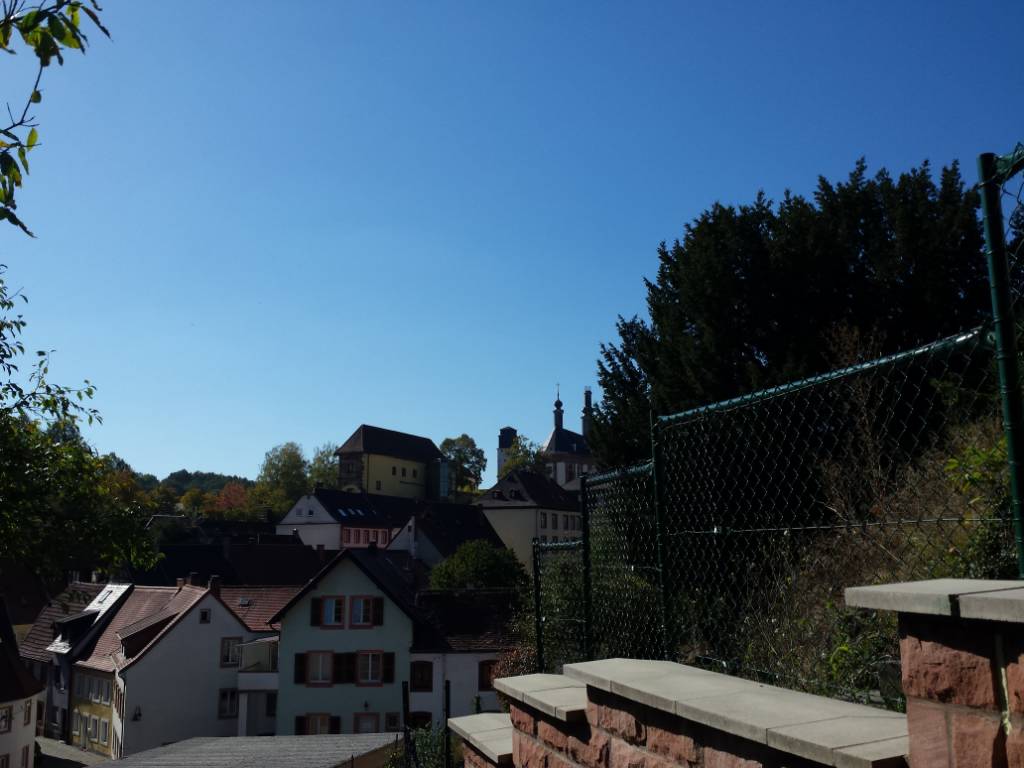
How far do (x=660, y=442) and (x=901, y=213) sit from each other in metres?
12.1

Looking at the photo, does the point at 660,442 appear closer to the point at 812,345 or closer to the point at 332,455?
the point at 812,345

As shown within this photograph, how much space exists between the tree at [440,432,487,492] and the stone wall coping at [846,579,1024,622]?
100 m

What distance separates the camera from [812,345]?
46.3ft

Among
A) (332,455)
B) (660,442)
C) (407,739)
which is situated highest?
(332,455)

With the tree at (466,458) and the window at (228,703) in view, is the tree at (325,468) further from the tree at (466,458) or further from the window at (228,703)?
the window at (228,703)

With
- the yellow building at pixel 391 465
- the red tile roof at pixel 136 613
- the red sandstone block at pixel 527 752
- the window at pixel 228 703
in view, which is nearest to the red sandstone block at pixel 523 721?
the red sandstone block at pixel 527 752

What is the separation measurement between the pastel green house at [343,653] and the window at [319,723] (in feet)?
0.10

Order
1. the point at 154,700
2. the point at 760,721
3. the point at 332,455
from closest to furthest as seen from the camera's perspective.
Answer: the point at 760,721 → the point at 154,700 → the point at 332,455

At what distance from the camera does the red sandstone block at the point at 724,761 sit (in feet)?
8.05

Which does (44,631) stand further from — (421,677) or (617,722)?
(617,722)

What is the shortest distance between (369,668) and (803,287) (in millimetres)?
21973

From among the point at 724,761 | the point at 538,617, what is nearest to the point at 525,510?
the point at 538,617

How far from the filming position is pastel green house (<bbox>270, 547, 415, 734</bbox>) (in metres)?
30.8

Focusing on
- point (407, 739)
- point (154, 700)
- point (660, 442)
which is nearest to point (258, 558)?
point (154, 700)
